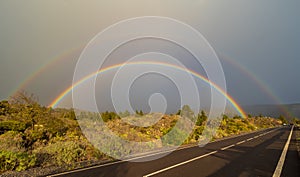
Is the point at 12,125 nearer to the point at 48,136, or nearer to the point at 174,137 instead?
the point at 48,136

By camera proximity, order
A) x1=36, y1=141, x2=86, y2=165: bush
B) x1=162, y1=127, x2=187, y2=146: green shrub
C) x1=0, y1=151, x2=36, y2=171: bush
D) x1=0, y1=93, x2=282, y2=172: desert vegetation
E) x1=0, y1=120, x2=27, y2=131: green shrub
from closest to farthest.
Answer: x1=0, y1=151, x2=36, y2=171: bush < x1=0, y1=93, x2=282, y2=172: desert vegetation < x1=36, y1=141, x2=86, y2=165: bush < x1=0, y1=120, x2=27, y2=131: green shrub < x1=162, y1=127, x2=187, y2=146: green shrub

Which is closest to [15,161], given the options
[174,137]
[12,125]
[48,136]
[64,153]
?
[64,153]

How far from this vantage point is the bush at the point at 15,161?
347 inches

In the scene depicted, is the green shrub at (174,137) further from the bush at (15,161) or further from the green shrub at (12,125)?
the bush at (15,161)

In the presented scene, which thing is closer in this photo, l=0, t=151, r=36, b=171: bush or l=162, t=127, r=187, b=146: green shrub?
l=0, t=151, r=36, b=171: bush

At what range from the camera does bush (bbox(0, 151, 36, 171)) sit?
8.80 metres

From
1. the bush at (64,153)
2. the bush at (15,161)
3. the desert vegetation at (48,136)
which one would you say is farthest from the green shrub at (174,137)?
the bush at (15,161)

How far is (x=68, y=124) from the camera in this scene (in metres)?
18.3

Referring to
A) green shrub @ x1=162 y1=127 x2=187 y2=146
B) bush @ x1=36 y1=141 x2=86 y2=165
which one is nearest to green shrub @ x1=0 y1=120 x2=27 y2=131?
bush @ x1=36 y1=141 x2=86 y2=165

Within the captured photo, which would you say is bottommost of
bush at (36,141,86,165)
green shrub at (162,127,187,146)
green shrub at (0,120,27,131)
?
green shrub at (162,127,187,146)

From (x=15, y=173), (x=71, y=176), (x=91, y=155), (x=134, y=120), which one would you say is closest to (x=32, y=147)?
(x=91, y=155)

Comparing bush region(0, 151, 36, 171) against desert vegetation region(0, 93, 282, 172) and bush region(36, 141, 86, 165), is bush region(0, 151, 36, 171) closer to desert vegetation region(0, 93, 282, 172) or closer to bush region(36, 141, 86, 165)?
desert vegetation region(0, 93, 282, 172)

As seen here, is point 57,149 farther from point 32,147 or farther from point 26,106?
point 26,106

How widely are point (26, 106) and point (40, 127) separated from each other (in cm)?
241
